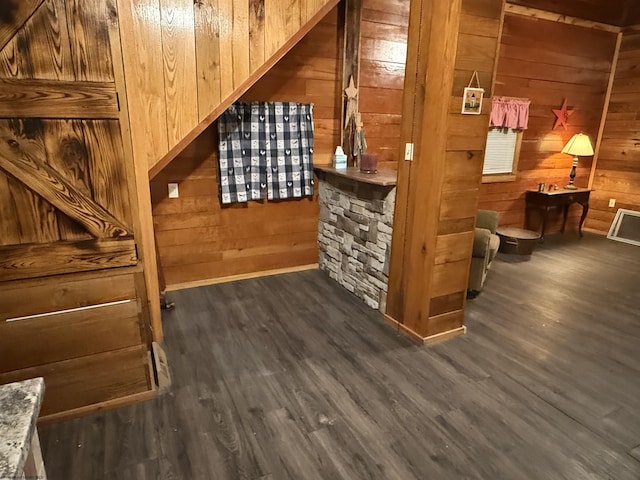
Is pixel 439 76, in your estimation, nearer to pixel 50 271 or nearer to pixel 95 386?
pixel 50 271

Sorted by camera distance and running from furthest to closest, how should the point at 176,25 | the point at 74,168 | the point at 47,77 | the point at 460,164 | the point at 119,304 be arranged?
the point at 460,164
the point at 176,25
the point at 119,304
the point at 74,168
the point at 47,77

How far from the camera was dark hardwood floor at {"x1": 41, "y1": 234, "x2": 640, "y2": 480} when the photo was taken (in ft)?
5.98

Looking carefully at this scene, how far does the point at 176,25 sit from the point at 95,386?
200cm

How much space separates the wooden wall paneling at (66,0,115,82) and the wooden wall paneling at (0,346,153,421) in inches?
51.3

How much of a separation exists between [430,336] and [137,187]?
79.8 inches

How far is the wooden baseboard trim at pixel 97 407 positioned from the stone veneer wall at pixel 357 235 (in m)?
1.76

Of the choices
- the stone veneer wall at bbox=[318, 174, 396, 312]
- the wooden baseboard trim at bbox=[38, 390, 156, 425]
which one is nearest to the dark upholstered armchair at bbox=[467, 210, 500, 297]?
the stone veneer wall at bbox=[318, 174, 396, 312]

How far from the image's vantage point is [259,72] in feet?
8.86

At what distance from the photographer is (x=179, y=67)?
8.08 feet

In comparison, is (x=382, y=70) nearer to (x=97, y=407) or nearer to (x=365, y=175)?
(x=365, y=175)

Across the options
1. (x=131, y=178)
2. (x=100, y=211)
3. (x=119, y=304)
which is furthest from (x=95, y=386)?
(x=131, y=178)

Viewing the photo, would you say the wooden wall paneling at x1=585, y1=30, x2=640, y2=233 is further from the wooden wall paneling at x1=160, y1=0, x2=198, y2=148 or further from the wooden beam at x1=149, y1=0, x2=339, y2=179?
the wooden wall paneling at x1=160, y1=0, x2=198, y2=148

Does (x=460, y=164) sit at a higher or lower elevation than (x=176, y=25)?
lower

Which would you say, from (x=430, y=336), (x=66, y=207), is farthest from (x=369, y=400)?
(x=66, y=207)
